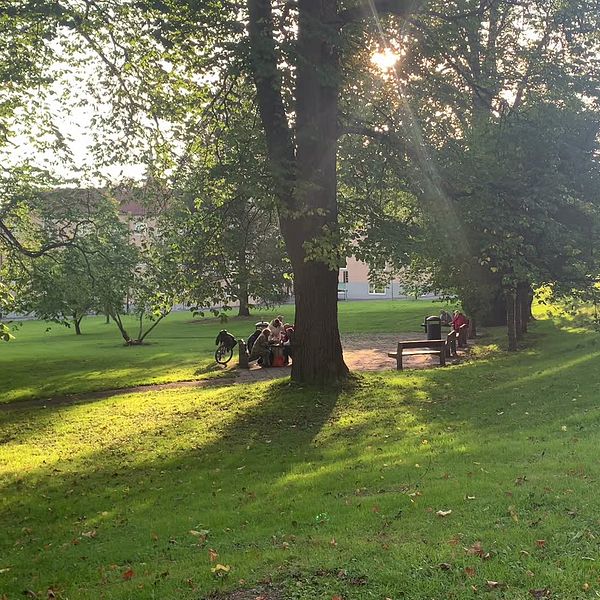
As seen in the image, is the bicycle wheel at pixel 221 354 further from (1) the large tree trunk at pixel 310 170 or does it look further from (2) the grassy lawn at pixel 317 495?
(1) the large tree trunk at pixel 310 170

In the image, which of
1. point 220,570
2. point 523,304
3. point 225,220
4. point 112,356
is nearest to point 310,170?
point 225,220

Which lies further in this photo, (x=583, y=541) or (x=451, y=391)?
(x=451, y=391)

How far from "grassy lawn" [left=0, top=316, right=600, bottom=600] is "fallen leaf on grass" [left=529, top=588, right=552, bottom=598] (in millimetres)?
10

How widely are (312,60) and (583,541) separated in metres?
9.27

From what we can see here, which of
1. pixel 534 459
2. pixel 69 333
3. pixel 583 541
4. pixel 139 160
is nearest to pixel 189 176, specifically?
pixel 139 160

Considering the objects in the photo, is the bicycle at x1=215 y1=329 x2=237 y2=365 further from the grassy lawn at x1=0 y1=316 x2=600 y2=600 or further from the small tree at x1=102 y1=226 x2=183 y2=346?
the grassy lawn at x1=0 y1=316 x2=600 y2=600

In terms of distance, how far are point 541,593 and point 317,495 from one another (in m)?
3.02

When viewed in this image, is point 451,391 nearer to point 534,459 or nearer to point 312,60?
point 534,459

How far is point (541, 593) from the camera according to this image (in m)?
3.65

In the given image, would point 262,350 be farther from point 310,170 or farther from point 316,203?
point 310,170

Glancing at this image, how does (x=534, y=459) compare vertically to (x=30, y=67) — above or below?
below

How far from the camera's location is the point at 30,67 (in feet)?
44.3

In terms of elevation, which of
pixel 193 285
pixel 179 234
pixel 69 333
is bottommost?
pixel 69 333

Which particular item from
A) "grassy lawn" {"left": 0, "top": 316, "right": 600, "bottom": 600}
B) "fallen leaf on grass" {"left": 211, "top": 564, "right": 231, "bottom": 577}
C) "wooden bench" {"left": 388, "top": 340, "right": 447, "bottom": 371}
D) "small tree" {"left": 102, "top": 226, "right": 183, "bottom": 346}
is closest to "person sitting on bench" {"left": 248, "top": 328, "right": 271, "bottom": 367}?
"small tree" {"left": 102, "top": 226, "right": 183, "bottom": 346}
